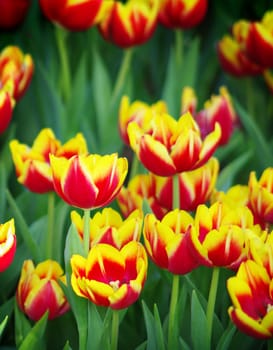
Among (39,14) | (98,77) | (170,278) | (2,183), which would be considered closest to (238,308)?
(170,278)

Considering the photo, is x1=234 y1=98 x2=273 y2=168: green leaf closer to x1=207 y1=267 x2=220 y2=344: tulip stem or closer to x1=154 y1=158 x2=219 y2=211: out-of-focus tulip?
x1=154 y1=158 x2=219 y2=211: out-of-focus tulip

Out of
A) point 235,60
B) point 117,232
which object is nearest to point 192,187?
point 117,232

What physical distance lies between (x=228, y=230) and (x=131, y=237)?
13cm

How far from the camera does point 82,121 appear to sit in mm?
1732

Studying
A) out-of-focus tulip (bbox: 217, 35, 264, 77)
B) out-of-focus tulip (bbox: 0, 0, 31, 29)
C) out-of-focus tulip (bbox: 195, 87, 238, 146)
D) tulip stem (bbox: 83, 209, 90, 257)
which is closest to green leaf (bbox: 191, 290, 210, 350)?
tulip stem (bbox: 83, 209, 90, 257)

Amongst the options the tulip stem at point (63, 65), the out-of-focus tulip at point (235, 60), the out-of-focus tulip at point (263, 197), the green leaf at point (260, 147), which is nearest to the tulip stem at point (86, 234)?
the out-of-focus tulip at point (263, 197)

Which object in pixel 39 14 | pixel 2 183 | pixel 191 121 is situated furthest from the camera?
pixel 39 14

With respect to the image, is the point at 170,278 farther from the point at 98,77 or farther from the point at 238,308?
the point at 98,77

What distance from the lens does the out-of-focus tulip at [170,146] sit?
1.14m

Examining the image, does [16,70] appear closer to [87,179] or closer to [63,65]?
[63,65]

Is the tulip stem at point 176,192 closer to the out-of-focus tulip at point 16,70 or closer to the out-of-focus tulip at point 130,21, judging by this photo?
the out-of-focus tulip at point 16,70

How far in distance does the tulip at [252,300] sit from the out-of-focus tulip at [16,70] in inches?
26.8

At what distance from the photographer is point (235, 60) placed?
1822mm

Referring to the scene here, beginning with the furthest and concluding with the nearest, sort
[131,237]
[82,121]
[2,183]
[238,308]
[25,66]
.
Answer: [82,121] < [25,66] < [2,183] < [131,237] < [238,308]
